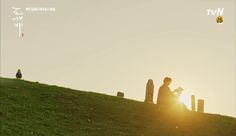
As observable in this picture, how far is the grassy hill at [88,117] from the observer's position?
3231 cm

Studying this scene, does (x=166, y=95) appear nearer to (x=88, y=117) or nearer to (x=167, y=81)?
(x=167, y=81)

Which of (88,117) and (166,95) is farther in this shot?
(88,117)

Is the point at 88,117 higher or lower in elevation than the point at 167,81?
lower

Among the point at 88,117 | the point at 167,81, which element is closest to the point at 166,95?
the point at 167,81

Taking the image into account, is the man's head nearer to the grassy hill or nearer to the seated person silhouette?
the seated person silhouette

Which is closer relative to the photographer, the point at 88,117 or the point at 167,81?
the point at 167,81

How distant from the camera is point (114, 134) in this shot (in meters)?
32.2

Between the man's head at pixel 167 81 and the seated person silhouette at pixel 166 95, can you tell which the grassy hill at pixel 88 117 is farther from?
the man's head at pixel 167 81

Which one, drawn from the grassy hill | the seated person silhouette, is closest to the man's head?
the seated person silhouette

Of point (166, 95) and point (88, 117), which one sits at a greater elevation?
point (166, 95)

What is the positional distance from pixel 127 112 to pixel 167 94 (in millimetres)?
4431

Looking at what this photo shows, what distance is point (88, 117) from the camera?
3597 cm

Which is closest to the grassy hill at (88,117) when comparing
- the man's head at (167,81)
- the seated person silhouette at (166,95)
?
the seated person silhouette at (166,95)

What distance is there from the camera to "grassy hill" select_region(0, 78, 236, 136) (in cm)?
3231
